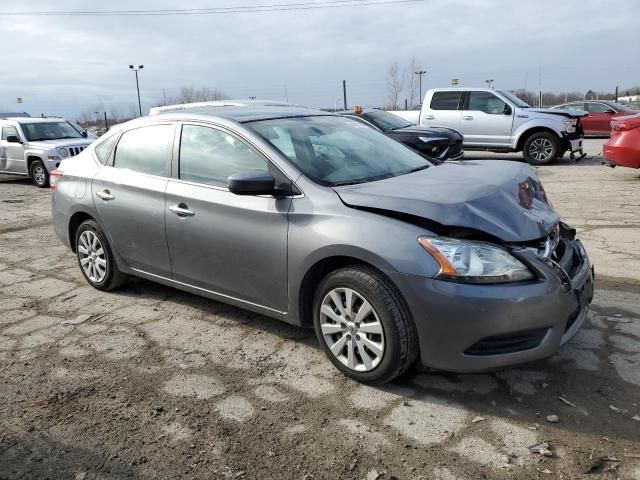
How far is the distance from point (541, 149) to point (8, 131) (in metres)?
13.1

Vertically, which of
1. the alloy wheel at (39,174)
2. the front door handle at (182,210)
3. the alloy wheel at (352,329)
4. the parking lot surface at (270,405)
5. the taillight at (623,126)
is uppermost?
the taillight at (623,126)

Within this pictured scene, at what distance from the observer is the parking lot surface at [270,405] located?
2570mm

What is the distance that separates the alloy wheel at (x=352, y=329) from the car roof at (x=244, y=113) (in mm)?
1502

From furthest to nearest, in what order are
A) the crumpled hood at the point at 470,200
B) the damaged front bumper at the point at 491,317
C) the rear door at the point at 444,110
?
the rear door at the point at 444,110, the crumpled hood at the point at 470,200, the damaged front bumper at the point at 491,317

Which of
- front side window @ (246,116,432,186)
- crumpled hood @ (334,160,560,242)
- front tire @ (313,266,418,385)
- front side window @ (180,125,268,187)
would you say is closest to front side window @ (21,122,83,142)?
front side window @ (180,125,268,187)

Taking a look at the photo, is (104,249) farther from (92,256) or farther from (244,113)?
(244,113)

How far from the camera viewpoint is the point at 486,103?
13.8m

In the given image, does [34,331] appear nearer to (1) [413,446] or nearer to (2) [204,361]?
(2) [204,361]

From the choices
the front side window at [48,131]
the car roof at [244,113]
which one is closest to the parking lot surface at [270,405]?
the car roof at [244,113]

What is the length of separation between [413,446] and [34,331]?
3.11 m

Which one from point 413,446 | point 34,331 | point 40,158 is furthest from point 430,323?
point 40,158

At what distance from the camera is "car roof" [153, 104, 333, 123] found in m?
3.99

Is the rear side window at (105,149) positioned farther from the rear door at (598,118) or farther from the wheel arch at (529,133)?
the rear door at (598,118)

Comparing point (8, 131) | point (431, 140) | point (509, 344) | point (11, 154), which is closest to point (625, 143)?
point (431, 140)
